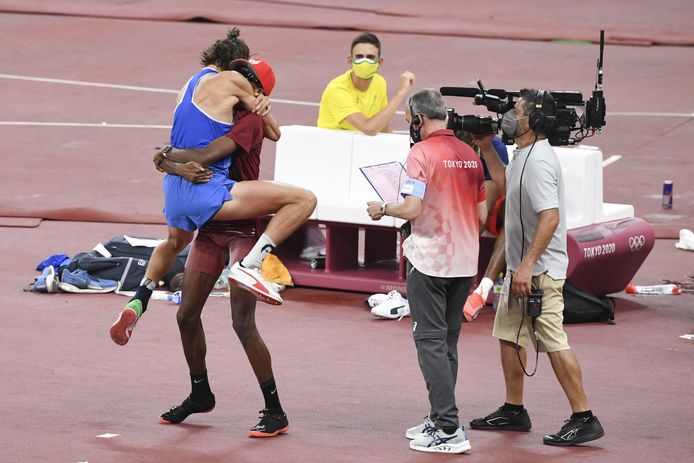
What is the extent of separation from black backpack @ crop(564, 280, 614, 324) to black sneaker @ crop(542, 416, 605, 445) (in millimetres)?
3367

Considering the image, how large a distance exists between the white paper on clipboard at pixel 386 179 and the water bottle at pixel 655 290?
4687mm

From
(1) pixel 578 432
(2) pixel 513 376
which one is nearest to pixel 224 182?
(2) pixel 513 376

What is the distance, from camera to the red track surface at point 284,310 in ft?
27.9

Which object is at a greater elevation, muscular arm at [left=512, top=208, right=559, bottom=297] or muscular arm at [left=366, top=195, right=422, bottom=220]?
muscular arm at [left=366, top=195, right=422, bottom=220]

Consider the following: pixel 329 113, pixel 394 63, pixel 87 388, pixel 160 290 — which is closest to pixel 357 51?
pixel 329 113

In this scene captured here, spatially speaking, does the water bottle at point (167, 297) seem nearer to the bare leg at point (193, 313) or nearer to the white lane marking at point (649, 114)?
the bare leg at point (193, 313)

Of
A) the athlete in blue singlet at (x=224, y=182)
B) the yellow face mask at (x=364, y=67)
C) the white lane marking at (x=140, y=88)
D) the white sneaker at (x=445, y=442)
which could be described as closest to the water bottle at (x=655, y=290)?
the yellow face mask at (x=364, y=67)

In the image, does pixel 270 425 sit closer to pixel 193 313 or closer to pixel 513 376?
pixel 193 313

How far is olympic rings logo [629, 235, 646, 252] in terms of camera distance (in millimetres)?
12188

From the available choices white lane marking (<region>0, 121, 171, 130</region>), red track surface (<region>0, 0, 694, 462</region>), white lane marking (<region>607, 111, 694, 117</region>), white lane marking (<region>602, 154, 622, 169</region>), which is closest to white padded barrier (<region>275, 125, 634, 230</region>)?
red track surface (<region>0, 0, 694, 462</region>)

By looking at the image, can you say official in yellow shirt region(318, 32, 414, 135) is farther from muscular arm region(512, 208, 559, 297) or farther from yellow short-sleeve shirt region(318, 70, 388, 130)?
muscular arm region(512, 208, 559, 297)

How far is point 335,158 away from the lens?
12.9 meters

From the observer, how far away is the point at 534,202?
27.2ft

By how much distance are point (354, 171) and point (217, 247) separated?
A: 432cm
